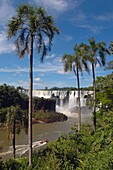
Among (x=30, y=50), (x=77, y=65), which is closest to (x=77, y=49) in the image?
(x=77, y=65)

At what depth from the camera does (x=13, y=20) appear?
12.0 metres

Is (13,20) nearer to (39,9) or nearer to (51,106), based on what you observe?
(39,9)

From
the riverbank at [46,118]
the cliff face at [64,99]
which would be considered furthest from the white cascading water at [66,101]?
the riverbank at [46,118]

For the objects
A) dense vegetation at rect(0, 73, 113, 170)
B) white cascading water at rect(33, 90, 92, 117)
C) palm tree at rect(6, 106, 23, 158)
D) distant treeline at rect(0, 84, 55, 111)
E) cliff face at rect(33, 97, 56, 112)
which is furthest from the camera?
white cascading water at rect(33, 90, 92, 117)

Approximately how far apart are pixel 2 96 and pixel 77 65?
4715 centimetres

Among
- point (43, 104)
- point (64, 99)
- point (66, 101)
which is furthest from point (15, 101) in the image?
point (66, 101)

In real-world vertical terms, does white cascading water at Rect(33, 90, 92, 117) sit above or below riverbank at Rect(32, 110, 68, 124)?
above

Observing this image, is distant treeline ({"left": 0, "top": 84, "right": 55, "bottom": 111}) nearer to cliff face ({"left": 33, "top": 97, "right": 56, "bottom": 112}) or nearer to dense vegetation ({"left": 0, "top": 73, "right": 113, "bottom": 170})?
cliff face ({"left": 33, "top": 97, "right": 56, "bottom": 112})

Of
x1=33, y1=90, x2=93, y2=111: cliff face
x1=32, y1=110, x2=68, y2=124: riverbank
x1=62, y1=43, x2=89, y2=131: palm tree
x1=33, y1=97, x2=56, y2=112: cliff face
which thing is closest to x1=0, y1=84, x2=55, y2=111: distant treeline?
x1=33, y1=97, x2=56, y2=112: cliff face

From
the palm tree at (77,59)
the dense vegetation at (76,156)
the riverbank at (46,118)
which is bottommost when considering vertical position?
the riverbank at (46,118)

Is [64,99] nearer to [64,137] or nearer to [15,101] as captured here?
[15,101]

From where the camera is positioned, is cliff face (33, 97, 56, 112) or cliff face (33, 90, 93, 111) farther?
A: cliff face (33, 90, 93, 111)

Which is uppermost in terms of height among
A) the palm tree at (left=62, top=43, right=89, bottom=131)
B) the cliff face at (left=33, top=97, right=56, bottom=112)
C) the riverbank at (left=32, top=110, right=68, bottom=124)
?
the palm tree at (left=62, top=43, right=89, bottom=131)

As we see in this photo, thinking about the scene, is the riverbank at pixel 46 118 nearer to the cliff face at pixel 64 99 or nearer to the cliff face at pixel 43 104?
the cliff face at pixel 43 104
